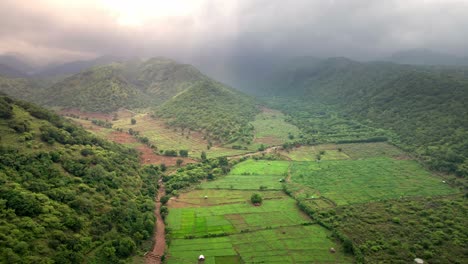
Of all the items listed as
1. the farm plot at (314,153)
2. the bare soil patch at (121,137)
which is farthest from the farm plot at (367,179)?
the bare soil patch at (121,137)

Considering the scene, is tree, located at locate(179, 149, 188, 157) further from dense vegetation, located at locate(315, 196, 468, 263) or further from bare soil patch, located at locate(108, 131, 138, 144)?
dense vegetation, located at locate(315, 196, 468, 263)

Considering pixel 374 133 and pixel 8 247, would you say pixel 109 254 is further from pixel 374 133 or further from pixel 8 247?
pixel 374 133

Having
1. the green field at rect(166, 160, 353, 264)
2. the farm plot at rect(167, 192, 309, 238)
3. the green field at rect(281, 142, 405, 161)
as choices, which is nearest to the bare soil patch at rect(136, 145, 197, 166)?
the green field at rect(166, 160, 353, 264)

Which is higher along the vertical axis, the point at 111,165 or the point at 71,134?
the point at 71,134

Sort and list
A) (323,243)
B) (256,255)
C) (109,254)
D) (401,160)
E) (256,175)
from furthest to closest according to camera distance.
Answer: (401,160) → (256,175) → (323,243) → (256,255) → (109,254)

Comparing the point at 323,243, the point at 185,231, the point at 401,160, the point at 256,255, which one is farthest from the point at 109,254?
the point at 401,160

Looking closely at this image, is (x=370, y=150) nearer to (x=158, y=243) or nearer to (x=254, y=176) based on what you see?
(x=254, y=176)

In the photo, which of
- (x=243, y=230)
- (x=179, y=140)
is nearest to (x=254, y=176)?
(x=243, y=230)
